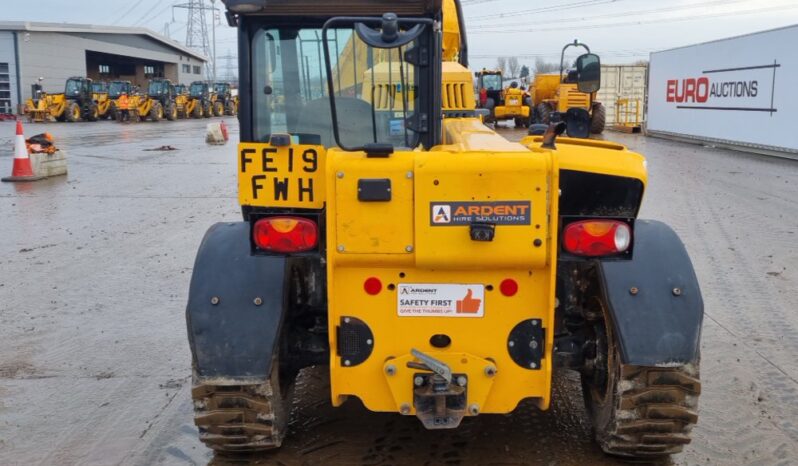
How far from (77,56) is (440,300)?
5776cm

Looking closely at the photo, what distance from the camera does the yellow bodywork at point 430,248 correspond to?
3.17 metres

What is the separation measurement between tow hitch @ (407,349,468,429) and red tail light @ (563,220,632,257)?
0.74 meters

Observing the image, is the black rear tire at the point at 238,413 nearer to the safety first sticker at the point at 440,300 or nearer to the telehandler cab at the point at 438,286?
the telehandler cab at the point at 438,286

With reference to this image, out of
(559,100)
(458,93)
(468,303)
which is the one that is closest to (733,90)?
(559,100)

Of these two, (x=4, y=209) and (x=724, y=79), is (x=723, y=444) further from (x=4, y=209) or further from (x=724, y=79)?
(x=724, y=79)

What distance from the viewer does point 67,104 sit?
4003 centimetres

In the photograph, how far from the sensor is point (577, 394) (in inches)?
185

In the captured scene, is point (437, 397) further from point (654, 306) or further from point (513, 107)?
point (513, 107)

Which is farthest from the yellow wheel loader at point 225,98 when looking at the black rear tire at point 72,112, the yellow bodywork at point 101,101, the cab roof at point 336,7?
the cab roof at point 336,7

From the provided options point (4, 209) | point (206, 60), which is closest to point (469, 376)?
point (4, 209)

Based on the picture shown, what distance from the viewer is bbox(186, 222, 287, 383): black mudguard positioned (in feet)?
11.6

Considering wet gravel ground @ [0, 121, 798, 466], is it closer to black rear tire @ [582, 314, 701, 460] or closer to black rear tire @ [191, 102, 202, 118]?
black rear tire @ [582, 314, 701, 460]

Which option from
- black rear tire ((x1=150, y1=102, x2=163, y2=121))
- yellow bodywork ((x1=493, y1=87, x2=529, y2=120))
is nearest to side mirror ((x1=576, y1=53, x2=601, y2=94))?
yellow bodywork ((x1=493, y1=87, x2=529, y2=120))

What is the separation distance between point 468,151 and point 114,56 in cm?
6587
